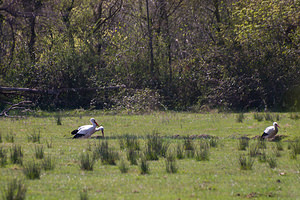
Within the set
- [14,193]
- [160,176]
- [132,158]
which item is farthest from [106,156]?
[14,193]

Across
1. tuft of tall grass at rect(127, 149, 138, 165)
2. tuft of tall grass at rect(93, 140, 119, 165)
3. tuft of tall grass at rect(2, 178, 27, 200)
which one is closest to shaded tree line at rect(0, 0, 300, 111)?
tuft of tall grass at rect(93, 140, 119, 165)

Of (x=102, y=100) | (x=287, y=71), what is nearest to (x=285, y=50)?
(x=287, y=71)

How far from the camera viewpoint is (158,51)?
2964 cm

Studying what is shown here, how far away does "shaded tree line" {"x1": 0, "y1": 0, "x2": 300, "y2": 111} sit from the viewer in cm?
2534

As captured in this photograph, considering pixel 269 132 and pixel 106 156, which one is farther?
pixel 269 132

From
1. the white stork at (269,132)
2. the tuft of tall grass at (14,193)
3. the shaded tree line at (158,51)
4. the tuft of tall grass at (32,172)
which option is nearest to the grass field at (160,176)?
the tuft of tall grass at (32,172)

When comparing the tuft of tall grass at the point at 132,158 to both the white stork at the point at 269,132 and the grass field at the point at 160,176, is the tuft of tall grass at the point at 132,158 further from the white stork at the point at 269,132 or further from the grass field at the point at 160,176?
the white stork at the point at 269,132

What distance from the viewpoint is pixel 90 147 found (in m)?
12.2

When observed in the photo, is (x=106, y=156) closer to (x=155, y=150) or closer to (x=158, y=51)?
(x=155, y=150)

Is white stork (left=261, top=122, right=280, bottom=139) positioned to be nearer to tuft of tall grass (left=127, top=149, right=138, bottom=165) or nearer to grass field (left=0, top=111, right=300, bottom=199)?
grass field (left=0, top=111, right=300, bottom=199)

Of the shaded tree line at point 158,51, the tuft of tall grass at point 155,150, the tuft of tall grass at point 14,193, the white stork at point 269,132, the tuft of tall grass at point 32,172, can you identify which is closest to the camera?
the tuft of tall grass at point 14,193

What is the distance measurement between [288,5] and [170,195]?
18956 millimetres

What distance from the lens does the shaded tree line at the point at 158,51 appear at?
998 inches

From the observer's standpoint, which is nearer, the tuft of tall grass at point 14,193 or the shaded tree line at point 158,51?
the tuft of tall grass at point 14,193
